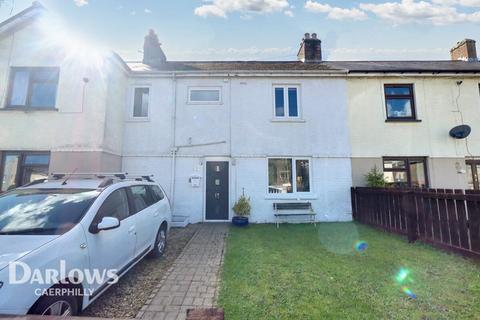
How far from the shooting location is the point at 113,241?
3.36m

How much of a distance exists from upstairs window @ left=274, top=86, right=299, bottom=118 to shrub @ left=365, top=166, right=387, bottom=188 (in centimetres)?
386

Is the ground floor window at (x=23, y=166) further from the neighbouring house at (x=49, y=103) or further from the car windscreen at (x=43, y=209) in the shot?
the car windscreen at (x=43, y=209)

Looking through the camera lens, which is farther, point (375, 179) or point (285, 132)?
point (285, 132)

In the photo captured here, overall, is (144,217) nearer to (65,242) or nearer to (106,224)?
(106,224)

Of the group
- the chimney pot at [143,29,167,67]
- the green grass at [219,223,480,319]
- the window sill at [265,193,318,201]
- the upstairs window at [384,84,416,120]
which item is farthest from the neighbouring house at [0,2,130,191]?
the upstairs window at [384,84,416,120]

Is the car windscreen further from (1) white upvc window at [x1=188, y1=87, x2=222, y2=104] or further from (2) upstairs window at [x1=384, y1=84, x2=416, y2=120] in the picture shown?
(2) upstairs window at [x1=384, y1=84, x2=416, y2=120]

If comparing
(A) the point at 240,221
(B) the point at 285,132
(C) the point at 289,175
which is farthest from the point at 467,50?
(A) the point at 240,221

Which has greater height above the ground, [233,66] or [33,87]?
[233,66]

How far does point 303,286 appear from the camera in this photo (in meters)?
3.79

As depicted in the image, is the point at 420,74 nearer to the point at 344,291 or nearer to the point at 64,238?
the point at 344,291

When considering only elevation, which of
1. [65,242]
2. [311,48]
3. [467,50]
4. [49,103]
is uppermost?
[467,50]

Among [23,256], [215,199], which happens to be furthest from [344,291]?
[215,199]

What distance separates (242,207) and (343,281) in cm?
519

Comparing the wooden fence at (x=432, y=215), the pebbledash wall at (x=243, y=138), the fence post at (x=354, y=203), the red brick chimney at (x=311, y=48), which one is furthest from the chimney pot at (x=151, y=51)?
the wooden fence at (x=432, y=215)
